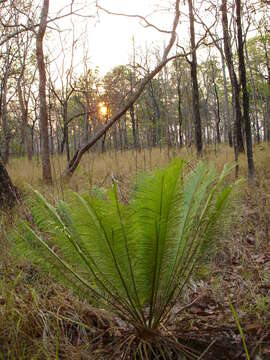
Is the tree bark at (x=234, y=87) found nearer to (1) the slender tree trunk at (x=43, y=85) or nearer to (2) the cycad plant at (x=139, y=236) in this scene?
(1) the slender tree trunk at (x=43, y=85)

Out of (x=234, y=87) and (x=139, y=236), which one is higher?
(x=234, y=87)

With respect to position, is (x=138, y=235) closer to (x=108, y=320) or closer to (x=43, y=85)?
(x=108, y=320)

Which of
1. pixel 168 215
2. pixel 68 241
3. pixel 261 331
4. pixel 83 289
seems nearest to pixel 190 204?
pixel 168 215

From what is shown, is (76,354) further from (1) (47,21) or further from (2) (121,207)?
(1) (47,21)

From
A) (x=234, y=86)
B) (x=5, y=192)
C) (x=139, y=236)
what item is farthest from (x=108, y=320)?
(x=234, y=86)

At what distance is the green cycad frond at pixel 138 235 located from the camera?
1285 mm

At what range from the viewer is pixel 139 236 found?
138cm

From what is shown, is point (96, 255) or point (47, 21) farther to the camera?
point (47, 21)

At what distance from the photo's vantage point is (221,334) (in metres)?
1.75

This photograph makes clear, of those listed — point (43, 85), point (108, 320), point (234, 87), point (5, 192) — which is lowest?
point (108, 320)

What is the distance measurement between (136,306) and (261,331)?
2.44 ft

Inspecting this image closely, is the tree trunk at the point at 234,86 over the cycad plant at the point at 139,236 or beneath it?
over

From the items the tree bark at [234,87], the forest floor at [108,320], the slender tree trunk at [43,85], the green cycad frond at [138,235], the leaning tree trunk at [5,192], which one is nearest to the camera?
the green cycad frond at [138,235]

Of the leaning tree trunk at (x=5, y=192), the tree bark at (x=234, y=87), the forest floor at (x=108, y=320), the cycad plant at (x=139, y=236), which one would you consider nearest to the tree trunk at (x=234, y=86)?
the tree bark at (x=234, y=87)
